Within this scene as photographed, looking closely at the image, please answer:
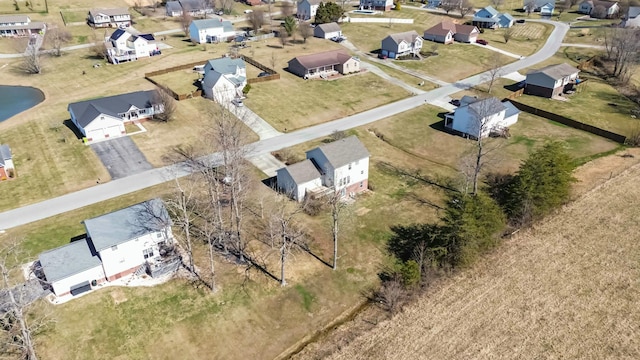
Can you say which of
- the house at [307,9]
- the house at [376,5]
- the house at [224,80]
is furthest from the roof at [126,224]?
the house at [376,5]

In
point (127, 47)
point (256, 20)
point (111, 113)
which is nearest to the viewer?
point (111, 113)

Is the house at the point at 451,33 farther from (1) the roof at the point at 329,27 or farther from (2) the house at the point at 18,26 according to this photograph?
(2) the house at the point at 18,26

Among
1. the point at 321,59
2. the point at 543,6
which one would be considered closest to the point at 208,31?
the point at 321,59

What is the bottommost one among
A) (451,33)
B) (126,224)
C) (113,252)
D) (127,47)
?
(113,252)

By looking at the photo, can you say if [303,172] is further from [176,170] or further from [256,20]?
[256,20]

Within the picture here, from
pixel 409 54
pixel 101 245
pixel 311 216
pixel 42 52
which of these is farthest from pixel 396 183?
pixel 42 52

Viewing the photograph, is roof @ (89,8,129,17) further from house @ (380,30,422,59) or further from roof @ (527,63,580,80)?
roof @ (527,63,580,80)
